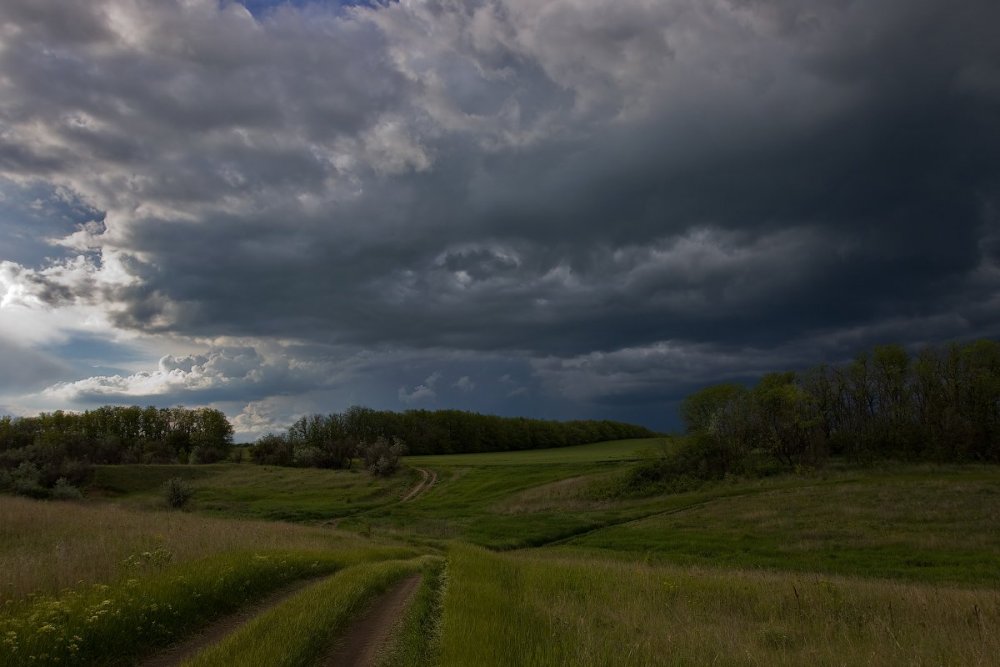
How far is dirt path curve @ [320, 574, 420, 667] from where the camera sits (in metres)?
9.37

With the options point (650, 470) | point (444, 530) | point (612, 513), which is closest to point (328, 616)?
Result: point (444, 530)

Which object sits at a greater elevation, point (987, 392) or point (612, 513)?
point (987, 392)

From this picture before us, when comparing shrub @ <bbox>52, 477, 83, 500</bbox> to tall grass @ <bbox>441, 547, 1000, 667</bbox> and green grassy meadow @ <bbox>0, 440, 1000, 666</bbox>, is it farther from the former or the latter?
tall grass @ <bbox>441, 547, 1000, 667</bbox>

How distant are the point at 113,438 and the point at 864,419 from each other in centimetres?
11589

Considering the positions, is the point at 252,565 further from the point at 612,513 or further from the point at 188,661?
the point at 612,513

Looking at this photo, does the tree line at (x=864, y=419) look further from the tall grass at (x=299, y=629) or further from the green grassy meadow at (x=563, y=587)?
the tall grass at (x=299, y=629)

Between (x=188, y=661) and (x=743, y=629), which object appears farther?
(x=743, y=629)

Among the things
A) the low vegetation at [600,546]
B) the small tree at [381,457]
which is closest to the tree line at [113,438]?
the low vegetation at [600,546]

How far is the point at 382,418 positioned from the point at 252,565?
12714 centimetres

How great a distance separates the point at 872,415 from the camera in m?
71.9

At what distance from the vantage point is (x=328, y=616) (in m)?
11.2

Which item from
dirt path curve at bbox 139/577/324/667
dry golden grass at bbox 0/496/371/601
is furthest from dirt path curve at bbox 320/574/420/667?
dry golden grass at bbox 0/496/371/601

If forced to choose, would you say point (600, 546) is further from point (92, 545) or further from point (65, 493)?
point (65, 493)

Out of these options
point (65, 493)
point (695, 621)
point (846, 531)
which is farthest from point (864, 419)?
point (65, 493)
